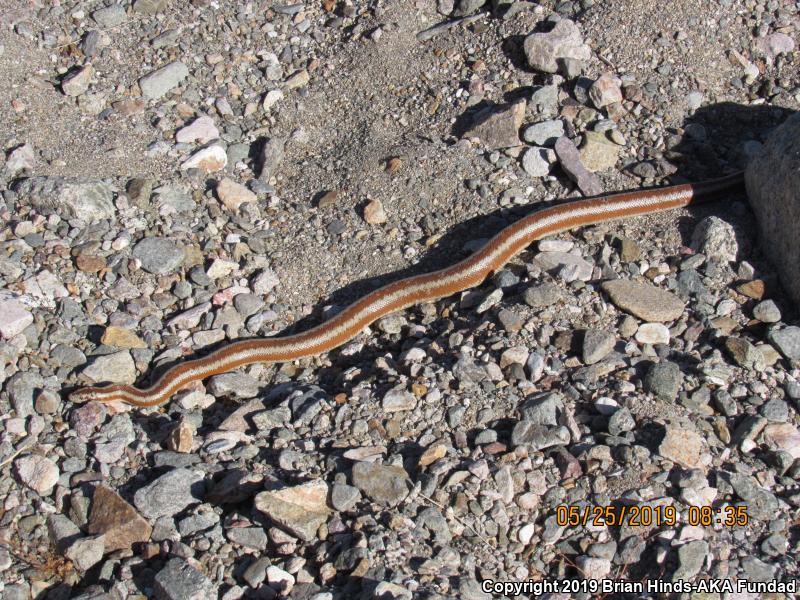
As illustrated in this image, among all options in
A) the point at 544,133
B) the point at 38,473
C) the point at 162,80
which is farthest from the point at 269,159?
the point at 38,473

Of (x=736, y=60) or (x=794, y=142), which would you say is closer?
(x=794, y=142)

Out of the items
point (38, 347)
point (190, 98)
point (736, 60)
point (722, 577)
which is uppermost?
point (190, 98)

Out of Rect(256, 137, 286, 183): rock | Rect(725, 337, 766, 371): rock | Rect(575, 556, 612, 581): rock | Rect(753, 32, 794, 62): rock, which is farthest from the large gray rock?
Rect(256, 137, 286, 183): rock

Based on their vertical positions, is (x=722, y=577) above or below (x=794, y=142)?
below

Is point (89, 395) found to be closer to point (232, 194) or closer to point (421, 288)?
point (232, 194)

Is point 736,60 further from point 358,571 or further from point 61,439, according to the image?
point 61,439

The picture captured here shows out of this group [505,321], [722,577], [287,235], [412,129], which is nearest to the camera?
[722,577]

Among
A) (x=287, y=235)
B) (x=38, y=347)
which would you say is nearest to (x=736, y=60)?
(x=287, y=235)
